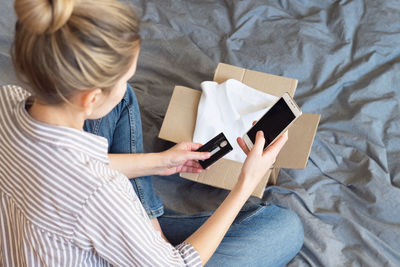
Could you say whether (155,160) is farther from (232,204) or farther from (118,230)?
(118,230)

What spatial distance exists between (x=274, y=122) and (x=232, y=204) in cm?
25

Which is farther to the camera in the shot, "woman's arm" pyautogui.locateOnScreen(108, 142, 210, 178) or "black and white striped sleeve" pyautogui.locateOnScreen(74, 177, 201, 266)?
"woman's arm" pyautogui.locateOnScreen(108, 142, 210, 178)

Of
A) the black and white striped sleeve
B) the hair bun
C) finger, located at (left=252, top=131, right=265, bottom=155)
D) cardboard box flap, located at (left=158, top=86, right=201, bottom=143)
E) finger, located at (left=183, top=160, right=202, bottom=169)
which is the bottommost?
finger, located at (left=183, top=160, right=202, bottom=169)

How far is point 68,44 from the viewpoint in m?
0.52

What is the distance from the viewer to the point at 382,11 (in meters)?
1.44

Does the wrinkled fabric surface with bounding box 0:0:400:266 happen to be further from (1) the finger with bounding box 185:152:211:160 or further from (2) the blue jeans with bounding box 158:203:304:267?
(1) the finger with bounding box 185:152:211:160

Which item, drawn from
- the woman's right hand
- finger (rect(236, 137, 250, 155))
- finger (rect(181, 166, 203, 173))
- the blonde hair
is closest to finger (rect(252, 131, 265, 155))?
the woman's right hand

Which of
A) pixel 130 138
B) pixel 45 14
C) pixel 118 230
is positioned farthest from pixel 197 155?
pixel 45 14

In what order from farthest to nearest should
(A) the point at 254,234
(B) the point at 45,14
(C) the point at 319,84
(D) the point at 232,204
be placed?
(C) the point at 319,84 → (A) the point at 254,234 → (D) the point at 232,204 → (B) the point at 45,14

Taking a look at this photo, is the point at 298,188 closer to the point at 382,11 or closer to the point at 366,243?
the point at 366,243

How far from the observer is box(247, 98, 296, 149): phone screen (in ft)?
3.05

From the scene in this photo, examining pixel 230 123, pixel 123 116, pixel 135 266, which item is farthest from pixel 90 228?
pixel 230 123

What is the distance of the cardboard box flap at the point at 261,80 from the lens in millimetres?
1126

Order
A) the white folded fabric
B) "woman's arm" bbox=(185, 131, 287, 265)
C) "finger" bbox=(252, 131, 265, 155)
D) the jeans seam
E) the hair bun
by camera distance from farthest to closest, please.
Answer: the white folded fabric
the jeans seam
"finger" bbox=(252, 131, 265, 155)
"woman's arm" bbox=(185, 131, 287, 265)
the hair bun
